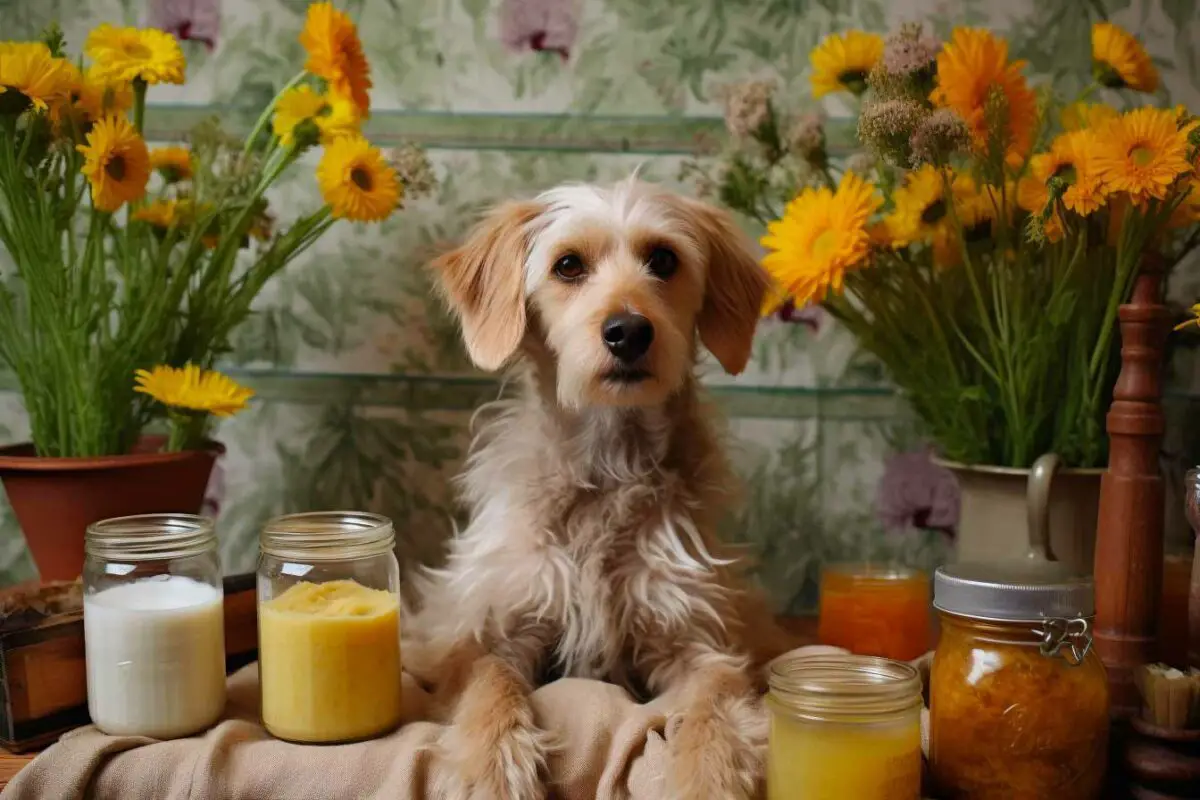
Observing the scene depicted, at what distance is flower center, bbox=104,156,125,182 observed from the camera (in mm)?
1292

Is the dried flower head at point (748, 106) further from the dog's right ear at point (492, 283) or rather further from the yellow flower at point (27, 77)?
the yellow flower at point (27, 77)

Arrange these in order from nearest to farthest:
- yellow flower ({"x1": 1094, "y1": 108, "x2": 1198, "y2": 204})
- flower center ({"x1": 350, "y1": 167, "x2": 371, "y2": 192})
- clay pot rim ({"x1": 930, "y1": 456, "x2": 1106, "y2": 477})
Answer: yellow flower ({"x1": 1094, "y1": 108, "x2": 1198, "y2": 204})
clay pot rim ({"x1": 930, "y1": 456, "x2": 1106, "y2": 477})
flower center ({"x1": 350, "y1": 167, "x2": 371, "y2": 192})

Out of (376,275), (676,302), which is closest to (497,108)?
(376,275)

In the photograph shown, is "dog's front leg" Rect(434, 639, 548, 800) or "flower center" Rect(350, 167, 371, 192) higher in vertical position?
"flower center" Rect(350, 167, 371, 192)

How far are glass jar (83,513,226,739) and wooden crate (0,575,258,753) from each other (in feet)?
0.08

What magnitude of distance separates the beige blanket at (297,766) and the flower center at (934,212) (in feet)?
2.43

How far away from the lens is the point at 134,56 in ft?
4.51

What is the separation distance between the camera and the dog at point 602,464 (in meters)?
1.27

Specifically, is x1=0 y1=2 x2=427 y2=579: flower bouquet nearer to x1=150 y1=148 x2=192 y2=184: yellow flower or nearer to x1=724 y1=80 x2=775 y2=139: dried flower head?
x1=150 y1=148 x2=192 y2=184: yellow flower

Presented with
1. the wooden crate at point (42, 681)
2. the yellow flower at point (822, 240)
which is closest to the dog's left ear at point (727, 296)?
the yellow flower at point (822, 240)

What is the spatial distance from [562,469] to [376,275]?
2.10 ft

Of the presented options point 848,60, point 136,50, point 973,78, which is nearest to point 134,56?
point 136,50

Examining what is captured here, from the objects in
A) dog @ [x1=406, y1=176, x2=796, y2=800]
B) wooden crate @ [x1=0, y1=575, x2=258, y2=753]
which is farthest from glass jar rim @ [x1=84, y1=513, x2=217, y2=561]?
dog @ [x1=406, y1=176, x2=796, y2=800]

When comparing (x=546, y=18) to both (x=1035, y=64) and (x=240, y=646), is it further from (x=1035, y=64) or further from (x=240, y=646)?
(x=240, y=646)
